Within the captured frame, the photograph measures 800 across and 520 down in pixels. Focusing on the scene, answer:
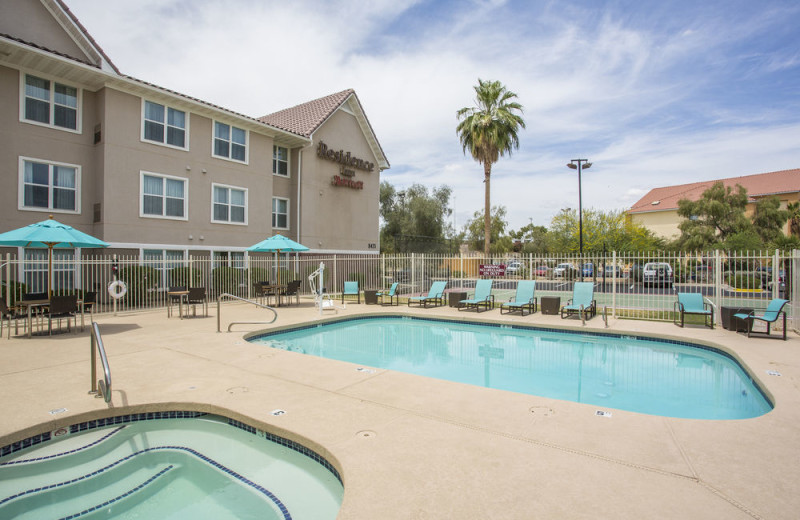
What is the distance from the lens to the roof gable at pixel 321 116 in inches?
902

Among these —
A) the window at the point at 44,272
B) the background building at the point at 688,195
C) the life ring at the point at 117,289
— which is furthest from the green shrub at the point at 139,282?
the background building at the point at 688,195

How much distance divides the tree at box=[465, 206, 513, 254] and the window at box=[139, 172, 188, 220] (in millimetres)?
42539

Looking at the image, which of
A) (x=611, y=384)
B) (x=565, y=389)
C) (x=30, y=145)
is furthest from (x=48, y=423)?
(x=30, y=145)

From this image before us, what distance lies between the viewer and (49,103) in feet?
47.6

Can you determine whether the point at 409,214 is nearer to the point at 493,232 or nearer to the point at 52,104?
the point at 493,232

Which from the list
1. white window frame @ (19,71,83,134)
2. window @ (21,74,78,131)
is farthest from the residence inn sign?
window @ (21,74,78,131)

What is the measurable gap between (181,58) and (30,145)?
6091 millimetres

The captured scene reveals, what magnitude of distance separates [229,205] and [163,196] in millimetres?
2983

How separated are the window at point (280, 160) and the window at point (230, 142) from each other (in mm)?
2312

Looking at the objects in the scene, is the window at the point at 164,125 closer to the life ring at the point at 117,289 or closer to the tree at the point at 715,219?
the life ring at the point at 117,289

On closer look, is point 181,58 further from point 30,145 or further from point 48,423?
point 48,423

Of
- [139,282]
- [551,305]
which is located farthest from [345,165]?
[551,305]

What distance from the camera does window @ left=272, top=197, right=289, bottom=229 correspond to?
2233 centimetres

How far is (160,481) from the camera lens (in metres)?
4.20
